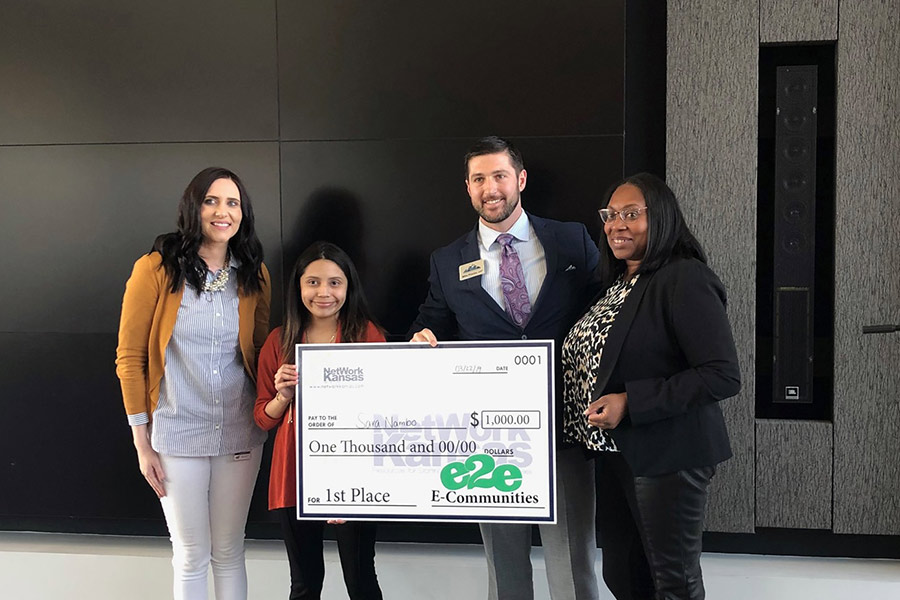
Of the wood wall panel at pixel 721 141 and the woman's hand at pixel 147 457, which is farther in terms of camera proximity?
the wood wall panel at pixel 721 141

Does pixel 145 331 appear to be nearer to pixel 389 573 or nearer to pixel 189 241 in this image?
pixel 189 241

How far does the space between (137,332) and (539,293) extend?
1.23m

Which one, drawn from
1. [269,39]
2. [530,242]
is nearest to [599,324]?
[530,242]

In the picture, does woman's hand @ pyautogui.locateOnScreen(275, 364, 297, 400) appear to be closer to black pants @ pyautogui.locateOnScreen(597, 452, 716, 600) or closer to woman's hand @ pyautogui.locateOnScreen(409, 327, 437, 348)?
woman's hand @ pyautogui.locateOnScreen(409, 327, 437, 348)

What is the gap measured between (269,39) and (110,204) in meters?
0.98

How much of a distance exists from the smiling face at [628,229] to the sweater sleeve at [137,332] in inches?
53.5

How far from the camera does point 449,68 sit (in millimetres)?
2705

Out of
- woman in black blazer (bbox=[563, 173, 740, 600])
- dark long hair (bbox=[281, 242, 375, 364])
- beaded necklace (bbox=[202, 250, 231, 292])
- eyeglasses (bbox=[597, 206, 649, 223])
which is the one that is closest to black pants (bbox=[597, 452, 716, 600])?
woman in black blazer (bbox=[563, 173, 740, 600])

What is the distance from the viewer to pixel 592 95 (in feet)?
8.69

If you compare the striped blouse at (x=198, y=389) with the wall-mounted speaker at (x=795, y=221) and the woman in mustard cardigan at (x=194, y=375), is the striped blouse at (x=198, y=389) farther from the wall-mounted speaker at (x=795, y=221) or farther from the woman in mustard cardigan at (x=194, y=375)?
the wall-mounted speaker at (x=795, y=221)

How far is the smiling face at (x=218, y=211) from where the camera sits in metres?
2.08

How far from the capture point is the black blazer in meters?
1.74

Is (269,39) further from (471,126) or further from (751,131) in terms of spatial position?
(751,131)

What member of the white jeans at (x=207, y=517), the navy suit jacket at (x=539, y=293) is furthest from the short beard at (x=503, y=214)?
the white jeans at (x=207, y=517)
